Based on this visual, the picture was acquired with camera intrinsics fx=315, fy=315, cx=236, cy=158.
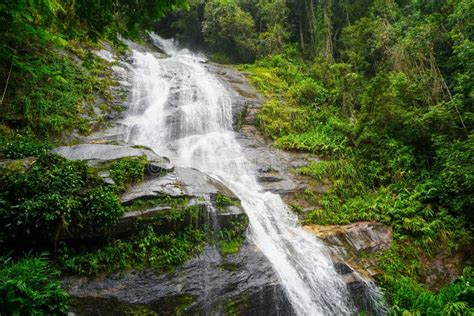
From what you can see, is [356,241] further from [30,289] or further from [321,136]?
[30,289]

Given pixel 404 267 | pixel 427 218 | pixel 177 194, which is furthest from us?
pixel 427 218

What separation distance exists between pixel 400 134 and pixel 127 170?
998 centimetres

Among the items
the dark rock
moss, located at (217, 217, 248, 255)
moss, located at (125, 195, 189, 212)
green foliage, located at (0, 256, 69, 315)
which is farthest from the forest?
the dark rock

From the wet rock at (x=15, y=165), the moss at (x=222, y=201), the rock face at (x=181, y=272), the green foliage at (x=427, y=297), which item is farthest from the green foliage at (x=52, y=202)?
the green foliage at (x=427, y=297)

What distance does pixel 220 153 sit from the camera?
472 inches

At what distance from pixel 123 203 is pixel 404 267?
7503mm

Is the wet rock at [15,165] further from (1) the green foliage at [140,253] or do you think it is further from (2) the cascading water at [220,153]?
(2) the cascading water at [220,153]

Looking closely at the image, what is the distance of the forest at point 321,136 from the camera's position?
16.1ft

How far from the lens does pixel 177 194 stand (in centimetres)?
729

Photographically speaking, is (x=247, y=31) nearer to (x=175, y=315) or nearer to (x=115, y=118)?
(x=115, y=118)

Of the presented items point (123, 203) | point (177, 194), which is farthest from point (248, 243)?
point (123, 203)

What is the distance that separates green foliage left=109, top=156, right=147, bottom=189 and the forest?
3cm

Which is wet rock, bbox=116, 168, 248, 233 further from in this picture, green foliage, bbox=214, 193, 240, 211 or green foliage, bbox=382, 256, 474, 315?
green foliage, bbox=382, 256, 474, 315

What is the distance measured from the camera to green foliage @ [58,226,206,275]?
580 cm
